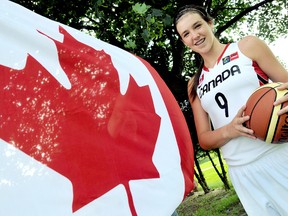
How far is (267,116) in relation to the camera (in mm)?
2359

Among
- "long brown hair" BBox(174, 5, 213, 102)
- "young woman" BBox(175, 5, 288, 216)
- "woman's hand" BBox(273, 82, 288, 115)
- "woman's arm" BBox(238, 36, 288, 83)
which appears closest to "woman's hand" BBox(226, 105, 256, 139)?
"young woman" BBox(175, 5, 288, 216)

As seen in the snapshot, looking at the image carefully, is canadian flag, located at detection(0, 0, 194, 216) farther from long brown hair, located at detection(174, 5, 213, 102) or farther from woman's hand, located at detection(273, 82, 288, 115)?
woman's hand, located at detection(273, 82, 288, 115)

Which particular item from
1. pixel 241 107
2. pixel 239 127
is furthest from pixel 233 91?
pixel 239 127

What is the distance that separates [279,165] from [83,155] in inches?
48.3

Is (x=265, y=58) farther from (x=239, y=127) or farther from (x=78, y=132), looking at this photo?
(x=78, y=132)

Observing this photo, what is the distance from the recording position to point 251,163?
2467 millimetres

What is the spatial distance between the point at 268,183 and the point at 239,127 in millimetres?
411

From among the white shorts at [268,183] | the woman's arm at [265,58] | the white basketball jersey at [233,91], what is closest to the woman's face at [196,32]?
the white basketball jersey at [233,91]

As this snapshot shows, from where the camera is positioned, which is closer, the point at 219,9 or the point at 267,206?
the point at 267,206

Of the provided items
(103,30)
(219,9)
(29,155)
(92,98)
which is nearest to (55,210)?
(29,155)

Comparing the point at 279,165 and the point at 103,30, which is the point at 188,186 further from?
the point at 103,30

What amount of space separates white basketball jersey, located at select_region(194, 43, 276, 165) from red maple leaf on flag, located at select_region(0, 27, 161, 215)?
Answer: 477mm

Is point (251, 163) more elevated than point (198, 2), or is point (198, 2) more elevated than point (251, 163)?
point (198, 2)

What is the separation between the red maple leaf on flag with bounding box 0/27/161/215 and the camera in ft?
6.77
